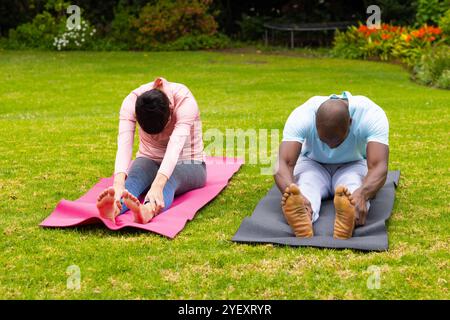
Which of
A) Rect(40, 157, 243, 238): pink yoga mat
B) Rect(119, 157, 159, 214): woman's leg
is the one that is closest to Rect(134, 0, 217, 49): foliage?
Rect(40, 157, 243, 238): pink yoga mat

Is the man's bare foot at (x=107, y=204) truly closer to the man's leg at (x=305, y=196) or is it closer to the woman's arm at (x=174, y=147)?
the woman's arm at (x=174, y=147)

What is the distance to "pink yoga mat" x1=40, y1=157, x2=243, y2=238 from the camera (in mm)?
4559

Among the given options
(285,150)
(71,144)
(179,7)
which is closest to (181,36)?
(179,7)

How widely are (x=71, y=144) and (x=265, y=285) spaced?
4.45 meters

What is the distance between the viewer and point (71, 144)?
763 centimetres

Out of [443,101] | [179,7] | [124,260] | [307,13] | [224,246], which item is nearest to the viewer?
[124,260]

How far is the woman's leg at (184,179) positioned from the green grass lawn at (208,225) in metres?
0.25

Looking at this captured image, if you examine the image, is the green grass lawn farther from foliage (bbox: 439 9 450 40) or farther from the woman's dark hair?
foliage (bbox: 439 9 450 40)

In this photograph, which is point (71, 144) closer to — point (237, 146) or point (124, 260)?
point (237, 146)

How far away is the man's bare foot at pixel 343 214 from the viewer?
4.26m

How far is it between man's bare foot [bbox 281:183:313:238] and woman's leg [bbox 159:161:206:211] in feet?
3.40

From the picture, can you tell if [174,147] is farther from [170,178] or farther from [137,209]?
[137,209]

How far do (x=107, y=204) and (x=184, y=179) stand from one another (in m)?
1.07
